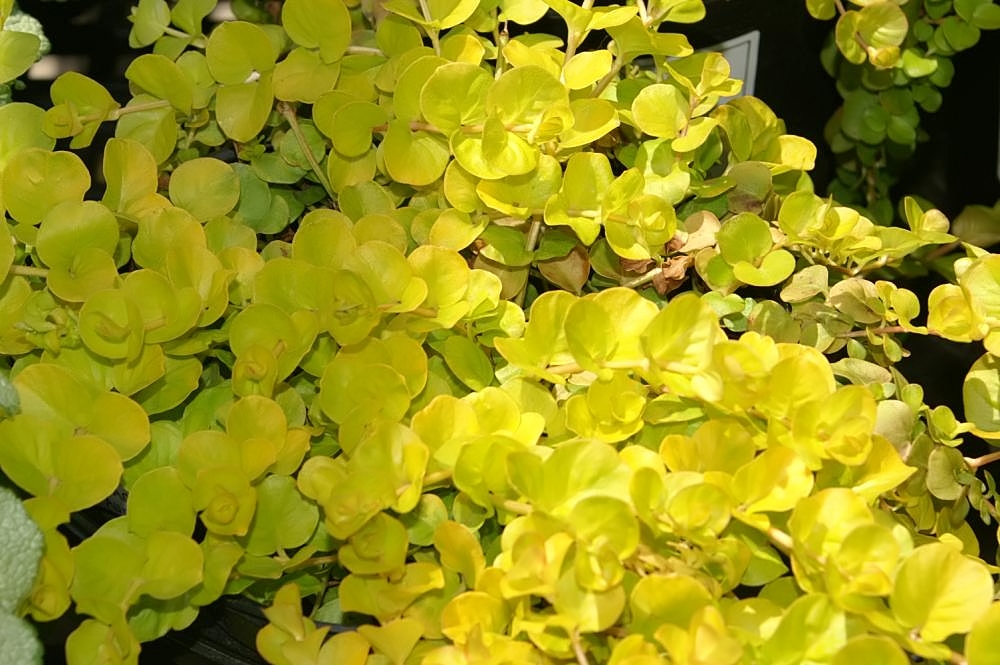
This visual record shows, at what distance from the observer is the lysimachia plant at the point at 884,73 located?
2.48ft

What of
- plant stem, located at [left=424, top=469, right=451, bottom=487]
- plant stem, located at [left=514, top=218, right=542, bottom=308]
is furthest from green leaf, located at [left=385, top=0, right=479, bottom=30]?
plant stem, located at [left=424, top=469, right=451, bottom=487]

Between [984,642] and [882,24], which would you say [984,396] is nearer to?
[984,642]

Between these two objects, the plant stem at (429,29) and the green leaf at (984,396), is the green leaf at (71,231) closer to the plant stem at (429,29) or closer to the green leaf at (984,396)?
the plant stem at (429,29)

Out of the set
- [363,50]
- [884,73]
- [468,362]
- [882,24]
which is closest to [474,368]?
[468,362]

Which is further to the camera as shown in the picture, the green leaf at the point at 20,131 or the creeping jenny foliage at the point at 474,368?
the green leaf at the point at 20,131

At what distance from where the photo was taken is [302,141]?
0.56 metres

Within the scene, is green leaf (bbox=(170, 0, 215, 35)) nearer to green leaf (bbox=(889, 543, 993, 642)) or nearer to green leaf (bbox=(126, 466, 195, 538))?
green leaf (bbox=(126, 466, 195, 538))

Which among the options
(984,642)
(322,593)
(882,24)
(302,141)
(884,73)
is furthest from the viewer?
(884,73)

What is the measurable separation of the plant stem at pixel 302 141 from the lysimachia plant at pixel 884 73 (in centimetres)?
39

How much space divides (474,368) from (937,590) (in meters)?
0.20

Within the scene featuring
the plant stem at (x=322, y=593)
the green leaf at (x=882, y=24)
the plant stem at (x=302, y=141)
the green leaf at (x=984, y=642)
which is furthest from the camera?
the green leaf at (x=882, y=24)

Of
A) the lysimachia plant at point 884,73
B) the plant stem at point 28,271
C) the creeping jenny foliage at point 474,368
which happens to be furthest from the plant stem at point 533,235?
the lysimachia plant at point 884,73

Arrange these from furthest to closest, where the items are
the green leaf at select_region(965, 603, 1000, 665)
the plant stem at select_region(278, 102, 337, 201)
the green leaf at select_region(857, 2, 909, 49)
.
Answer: the green leaf at select_region(857, 2, 909, 49) → the plant stem at select_region(278, 102, 337, 201) → the green leaf at select_region(965, 603, 1000, 665)

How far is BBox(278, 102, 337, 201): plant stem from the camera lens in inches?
21.9
